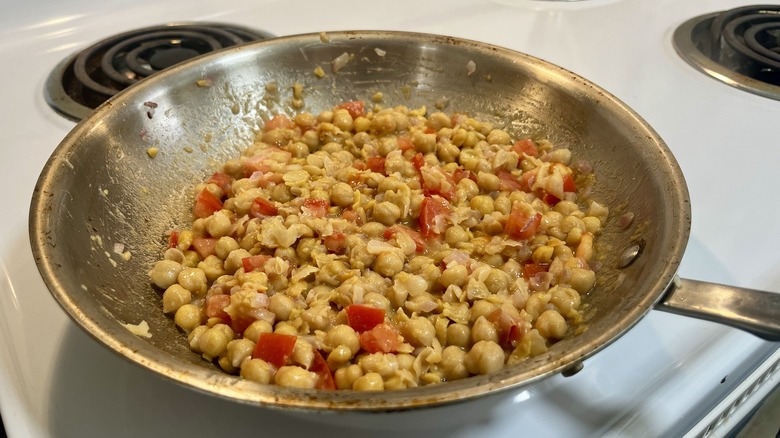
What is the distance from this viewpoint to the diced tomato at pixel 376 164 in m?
1.72

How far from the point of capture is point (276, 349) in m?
1.16

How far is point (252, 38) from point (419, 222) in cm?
104

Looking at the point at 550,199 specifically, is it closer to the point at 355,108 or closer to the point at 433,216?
the point at 433,216

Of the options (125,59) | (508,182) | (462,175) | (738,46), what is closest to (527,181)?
(508,182)

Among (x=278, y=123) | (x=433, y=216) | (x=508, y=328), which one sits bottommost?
(x=508, y=328)

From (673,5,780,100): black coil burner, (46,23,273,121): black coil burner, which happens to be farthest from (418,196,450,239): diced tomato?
(673,5,780,100): black coil burner

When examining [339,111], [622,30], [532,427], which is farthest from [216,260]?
[622,30]

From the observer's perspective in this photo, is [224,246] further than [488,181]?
No

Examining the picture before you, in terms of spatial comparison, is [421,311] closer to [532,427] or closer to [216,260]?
[532,427]

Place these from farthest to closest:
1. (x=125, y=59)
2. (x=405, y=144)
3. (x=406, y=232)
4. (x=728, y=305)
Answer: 1. (x=125, y=59)
2. (x=405, y=144)
3. (x=406, y=232)
4. (x=728, y=305)

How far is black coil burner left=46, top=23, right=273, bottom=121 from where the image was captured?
1850mm

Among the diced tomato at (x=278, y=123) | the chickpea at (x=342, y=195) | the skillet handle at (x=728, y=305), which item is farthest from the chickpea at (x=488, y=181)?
the skillet handle at (x=728, y=305)

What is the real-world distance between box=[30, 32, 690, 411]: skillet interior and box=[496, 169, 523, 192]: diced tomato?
0.15 meters

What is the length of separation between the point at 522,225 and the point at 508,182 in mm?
240
